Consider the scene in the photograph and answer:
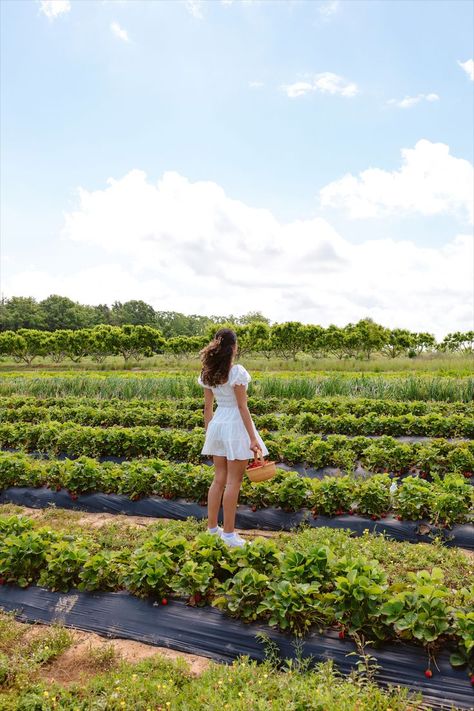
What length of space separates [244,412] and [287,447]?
10.6ft

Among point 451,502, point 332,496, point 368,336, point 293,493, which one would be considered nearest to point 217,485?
point 293,493

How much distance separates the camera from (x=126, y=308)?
74812mm

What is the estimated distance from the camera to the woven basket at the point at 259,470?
4.43 meters

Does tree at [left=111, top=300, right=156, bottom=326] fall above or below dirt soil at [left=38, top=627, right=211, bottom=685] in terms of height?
above

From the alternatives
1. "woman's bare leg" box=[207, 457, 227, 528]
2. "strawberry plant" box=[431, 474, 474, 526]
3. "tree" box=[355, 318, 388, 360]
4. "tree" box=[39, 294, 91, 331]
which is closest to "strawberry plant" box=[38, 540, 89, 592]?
"woman's bare leg" box=[207, 457, 227, 528]

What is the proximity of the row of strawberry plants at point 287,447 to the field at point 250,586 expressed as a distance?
0.14ft

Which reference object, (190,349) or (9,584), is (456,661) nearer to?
(9,584)

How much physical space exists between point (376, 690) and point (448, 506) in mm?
2755

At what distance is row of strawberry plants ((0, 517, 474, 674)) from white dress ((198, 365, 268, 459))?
2.44ft

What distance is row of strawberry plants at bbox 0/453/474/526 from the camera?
530 centimetres

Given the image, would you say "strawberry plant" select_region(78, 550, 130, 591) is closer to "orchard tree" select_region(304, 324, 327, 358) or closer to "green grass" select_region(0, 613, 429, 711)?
"green grass" select_region(0, 613, 429, 711)

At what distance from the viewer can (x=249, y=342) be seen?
39094 millimetres

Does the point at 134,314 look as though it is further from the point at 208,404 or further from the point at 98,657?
the point at 98,657

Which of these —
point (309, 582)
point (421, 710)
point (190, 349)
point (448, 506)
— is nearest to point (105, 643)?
point (309, 582)
